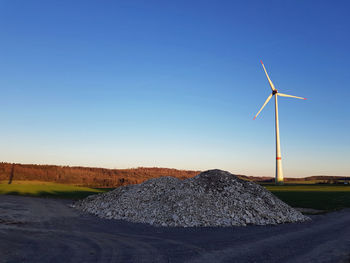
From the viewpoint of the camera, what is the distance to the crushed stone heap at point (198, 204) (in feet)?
61.2

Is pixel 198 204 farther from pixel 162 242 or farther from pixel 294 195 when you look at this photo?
pixel 294 195

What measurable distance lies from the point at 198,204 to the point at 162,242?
301 inches

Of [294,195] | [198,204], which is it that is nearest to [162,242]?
[198,204]

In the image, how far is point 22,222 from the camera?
17703mm

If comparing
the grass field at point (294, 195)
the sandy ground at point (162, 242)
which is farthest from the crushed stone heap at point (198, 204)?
the grass field at point (294, 195)

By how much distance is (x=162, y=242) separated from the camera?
41.9ft

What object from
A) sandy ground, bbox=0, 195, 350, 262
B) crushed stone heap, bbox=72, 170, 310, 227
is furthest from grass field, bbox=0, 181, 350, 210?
sandy ground, bbox=0, 195, 350, 262

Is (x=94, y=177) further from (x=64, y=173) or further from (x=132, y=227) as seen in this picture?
(x=132, y=227)

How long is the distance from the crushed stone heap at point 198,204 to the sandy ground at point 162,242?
1.51m

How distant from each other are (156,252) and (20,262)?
4.70 metres

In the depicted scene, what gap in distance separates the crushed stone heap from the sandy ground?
4.95ft

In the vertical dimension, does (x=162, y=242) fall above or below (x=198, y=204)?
below

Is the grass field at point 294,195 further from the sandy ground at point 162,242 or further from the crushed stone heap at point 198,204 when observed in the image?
the sandy ground at point 162,242

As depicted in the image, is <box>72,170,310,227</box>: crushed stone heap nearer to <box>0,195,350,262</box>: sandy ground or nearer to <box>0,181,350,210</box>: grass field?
<box>0,195,350,262</box>: sandy ground
